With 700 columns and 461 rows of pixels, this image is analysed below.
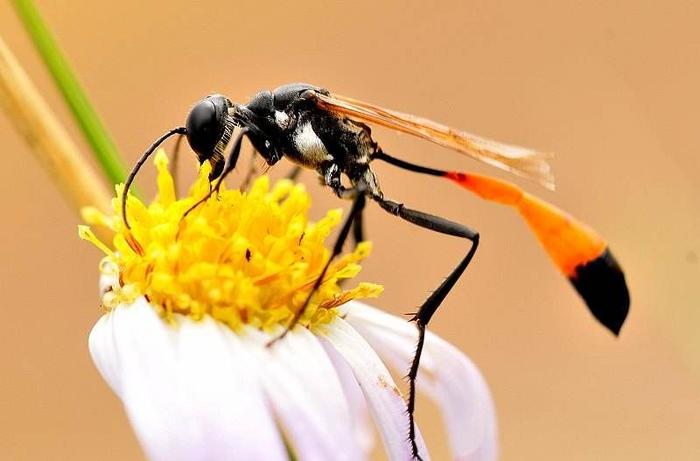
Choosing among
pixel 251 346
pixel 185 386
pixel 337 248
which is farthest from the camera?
pixel 337 248

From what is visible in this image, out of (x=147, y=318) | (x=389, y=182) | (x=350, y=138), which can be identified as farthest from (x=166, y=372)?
(x=389, y=182)

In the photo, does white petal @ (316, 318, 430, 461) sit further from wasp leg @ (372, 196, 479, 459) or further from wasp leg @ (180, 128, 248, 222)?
wasp leg @ (180, 128, 248, 222)

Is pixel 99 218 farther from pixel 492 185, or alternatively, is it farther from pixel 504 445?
pixel 504 445

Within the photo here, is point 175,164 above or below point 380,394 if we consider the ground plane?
above

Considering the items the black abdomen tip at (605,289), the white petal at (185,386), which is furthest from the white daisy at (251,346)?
the black abdomen tip at (605,289)

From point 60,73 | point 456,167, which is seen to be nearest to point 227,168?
point 60,73

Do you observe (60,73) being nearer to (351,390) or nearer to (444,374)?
(351,390)

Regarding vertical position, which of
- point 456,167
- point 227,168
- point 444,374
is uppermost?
point 227,168

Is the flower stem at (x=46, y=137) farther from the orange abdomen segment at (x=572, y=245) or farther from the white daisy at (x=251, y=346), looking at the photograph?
the orange abdomen segment at (x=572, y=245)
